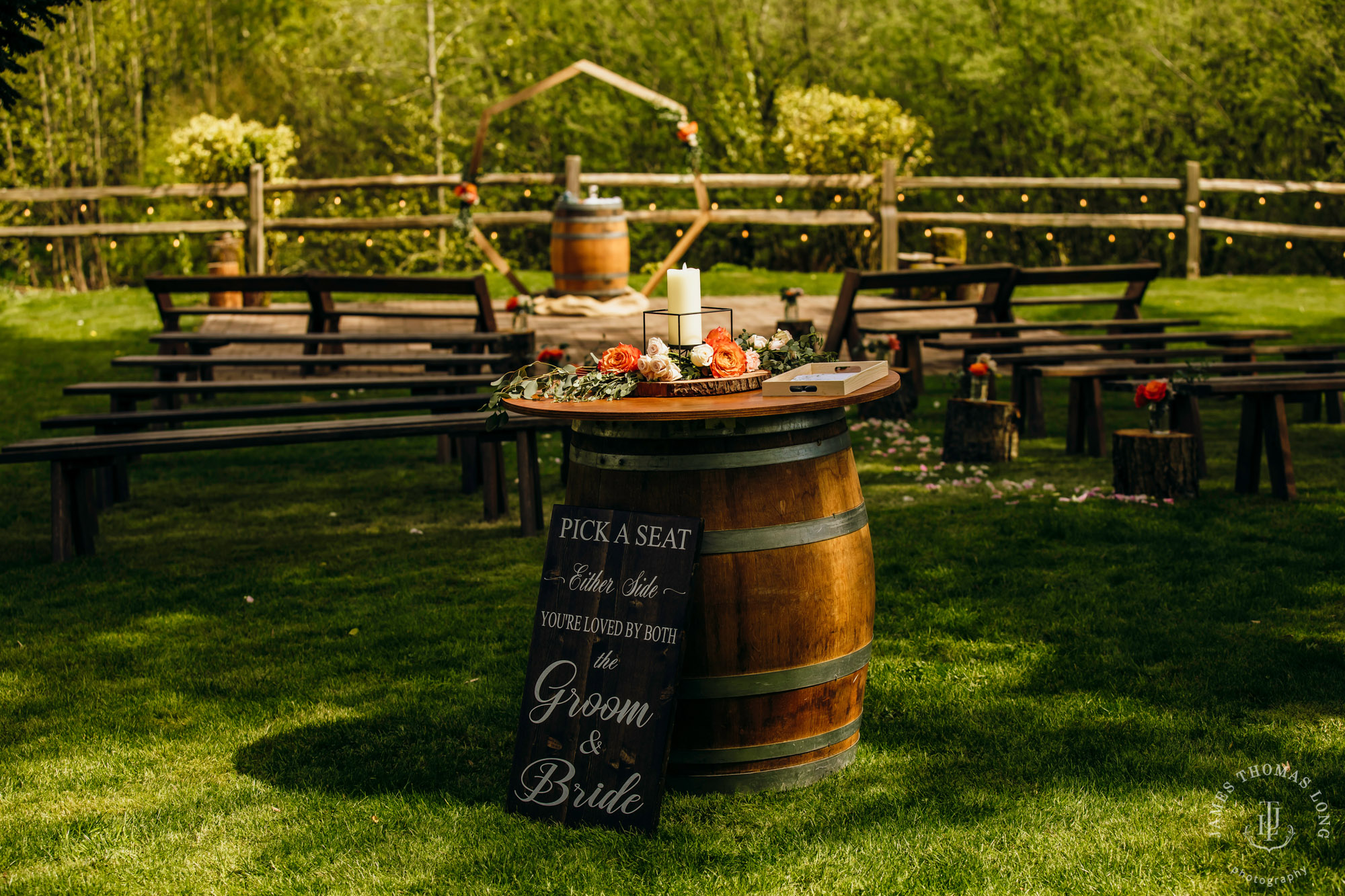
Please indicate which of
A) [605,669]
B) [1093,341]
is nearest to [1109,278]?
[1093,341]

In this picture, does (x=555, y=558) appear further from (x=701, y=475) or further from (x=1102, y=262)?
(x=1102, y=262)

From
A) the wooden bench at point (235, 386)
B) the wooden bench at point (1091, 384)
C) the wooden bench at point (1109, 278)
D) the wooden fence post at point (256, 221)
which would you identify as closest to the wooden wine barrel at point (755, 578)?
the wooden bench at point (235, 386)

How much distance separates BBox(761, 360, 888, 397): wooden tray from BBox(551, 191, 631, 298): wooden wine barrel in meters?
8.63

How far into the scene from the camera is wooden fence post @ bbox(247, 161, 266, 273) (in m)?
13.4

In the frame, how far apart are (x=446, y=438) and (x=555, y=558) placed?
4732 mm

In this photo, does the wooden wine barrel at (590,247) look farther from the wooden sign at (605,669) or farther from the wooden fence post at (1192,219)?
the wooden sign at (605,669)

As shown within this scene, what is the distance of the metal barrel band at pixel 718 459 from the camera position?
3.08 metres

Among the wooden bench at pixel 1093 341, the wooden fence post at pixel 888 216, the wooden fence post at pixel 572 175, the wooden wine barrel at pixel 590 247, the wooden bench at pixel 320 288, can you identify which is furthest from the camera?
the wooden fence post at pixel 888 216

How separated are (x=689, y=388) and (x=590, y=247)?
8950 mm

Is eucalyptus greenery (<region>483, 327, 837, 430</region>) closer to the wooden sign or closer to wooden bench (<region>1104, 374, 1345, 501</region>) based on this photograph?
the wooden sign

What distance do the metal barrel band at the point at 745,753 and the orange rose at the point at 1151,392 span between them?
3607 mm

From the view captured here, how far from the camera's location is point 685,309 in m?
3.47

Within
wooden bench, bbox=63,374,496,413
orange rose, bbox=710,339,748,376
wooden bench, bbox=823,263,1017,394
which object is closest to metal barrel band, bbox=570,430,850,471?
orange rose, bbox=710,339,748,376

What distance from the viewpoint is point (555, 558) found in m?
3.20
